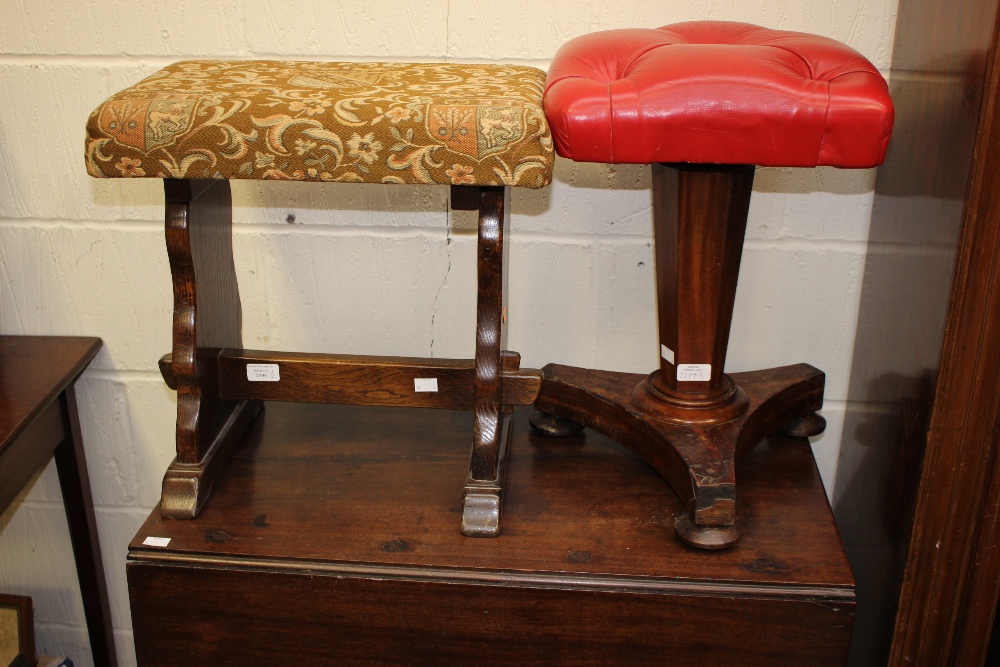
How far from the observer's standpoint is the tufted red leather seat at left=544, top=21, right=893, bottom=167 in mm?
917

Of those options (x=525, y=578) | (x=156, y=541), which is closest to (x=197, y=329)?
(x=156, y=541)

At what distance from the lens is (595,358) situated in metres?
1.50

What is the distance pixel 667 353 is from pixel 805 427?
10.9 inches

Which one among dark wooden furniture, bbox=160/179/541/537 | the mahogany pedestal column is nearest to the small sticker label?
the mahogany pedestal column

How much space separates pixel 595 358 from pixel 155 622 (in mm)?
712

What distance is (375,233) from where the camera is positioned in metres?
1.45

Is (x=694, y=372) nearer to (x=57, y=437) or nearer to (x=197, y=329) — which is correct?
(x=197, y=329)

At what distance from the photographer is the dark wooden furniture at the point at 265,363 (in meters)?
→ 1.09

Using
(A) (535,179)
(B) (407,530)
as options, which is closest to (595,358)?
(B) (407,530)

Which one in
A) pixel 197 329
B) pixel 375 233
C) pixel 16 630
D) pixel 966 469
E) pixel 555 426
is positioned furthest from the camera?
pixel 16 630

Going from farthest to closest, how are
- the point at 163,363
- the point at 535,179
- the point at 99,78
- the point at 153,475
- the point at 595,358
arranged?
the point at 153,475 < the point at 595,358 < the point at 99,78 < the point at 163,363 < the point at 535,179

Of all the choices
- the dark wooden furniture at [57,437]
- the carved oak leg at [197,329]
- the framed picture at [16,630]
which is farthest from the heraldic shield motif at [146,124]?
the framed picture at [16,630]

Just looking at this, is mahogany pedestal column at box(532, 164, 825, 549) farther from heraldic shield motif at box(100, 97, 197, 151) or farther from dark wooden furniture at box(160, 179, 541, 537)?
heraldic shield motif at box(100, 97, 197, 151)

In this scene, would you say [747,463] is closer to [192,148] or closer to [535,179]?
[535,179]
